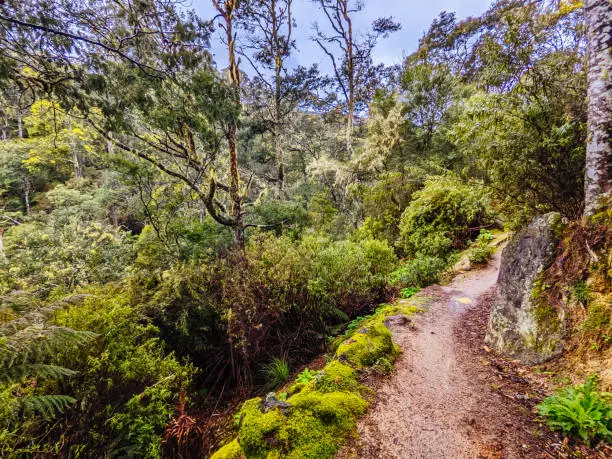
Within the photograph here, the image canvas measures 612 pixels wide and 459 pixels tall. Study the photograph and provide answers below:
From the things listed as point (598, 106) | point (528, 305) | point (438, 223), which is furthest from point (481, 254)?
point (598, 106)

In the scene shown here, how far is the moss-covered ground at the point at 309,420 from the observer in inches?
76.5

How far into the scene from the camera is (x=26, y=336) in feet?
7.77

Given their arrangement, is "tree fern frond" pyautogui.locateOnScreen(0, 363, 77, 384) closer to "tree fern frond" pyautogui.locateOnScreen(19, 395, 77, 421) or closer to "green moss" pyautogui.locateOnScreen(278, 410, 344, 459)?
"tree fern frond" pyautogui.locateOnScreen(19, 395, 77, 421)

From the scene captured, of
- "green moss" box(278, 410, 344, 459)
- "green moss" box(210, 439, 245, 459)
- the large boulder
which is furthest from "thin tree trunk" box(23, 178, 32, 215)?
the large boulder

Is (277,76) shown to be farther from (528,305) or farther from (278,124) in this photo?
(528,305)

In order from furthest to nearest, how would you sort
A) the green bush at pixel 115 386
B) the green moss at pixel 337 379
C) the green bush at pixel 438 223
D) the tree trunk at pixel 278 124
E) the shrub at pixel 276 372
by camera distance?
the tree trunk at pixel 278 124 → the green bush at pixel 438 223 → the shrub at pixel 276 372 → the green bush at pixel 115 386 → the green moss at pixel 337 379

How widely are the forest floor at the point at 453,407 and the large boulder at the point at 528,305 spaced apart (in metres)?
0.25

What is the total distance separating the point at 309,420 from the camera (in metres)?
2.11

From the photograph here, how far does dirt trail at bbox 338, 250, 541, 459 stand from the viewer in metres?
2.03

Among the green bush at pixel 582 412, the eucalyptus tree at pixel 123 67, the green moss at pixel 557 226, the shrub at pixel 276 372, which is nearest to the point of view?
the green bush at pixel 582 412

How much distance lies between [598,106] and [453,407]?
3703mm

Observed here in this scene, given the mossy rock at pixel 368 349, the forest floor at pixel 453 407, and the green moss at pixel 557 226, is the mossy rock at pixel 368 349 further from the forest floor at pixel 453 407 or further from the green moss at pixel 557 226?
the green moss at pixel 557 226

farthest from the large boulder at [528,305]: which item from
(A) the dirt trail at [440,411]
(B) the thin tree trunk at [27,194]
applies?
(B) the thin tree trunk at [27,194]

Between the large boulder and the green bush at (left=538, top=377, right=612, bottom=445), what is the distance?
72 cm
